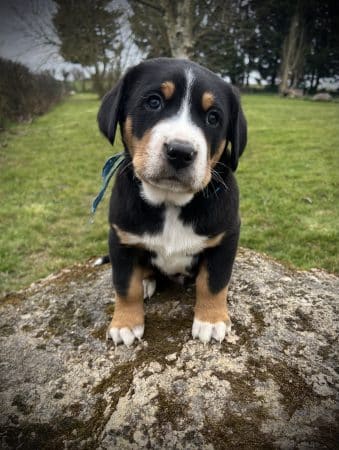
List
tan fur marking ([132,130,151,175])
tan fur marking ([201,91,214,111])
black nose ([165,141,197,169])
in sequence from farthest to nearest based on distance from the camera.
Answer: tan fur marking ([201,91,214,111]), tan fur marking ([132,130,151,175]), black nose ([165,141,197,169])

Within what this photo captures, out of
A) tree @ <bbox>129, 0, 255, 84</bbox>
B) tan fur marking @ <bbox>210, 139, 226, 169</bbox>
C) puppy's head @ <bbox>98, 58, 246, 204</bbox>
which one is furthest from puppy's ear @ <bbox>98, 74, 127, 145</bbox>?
tree @ <bbox>129, 0, 255, 84</bbox>

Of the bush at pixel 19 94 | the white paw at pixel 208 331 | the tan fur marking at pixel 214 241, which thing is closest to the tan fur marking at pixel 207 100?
the tan fur marking at pixel 214 241

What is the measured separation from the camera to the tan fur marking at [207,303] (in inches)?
90.7

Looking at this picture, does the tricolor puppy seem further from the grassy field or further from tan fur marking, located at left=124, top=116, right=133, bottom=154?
the grassy field

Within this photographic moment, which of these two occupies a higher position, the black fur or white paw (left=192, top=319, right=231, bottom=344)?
the black fur

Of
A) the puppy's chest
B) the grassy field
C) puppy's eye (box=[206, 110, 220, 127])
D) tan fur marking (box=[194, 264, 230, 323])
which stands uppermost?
puppy's eye (box=[206, 110, 220, 127])

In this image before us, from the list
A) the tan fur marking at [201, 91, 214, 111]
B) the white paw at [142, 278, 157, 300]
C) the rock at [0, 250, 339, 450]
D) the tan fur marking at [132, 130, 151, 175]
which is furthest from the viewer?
the white paw at [142, 278, 157, 300]

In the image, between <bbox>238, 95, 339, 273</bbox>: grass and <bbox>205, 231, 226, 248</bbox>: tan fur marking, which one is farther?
<bbox>238, 95, 339, 273</bbox>: grass

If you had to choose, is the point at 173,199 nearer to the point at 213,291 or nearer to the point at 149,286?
the point at 213,291

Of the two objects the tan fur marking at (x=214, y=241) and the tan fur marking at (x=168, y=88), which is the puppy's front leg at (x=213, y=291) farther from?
the tan fur marking at (x=168, y=88)

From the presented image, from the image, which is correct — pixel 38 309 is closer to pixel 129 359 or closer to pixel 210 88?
pixel 129 359

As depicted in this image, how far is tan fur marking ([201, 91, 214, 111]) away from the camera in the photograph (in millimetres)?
2162

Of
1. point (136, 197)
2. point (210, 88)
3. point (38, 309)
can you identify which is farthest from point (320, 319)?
point (38, 309)

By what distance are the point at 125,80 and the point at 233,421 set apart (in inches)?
78.8
